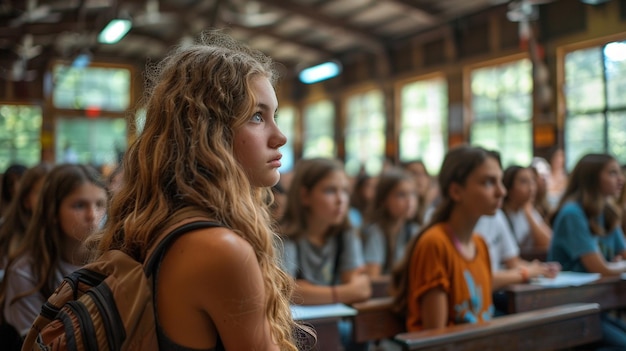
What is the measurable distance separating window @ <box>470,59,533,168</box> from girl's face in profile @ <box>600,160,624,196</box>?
15.2 feet

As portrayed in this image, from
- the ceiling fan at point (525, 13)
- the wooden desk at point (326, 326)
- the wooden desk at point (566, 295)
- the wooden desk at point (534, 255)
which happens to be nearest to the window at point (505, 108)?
the ceiling fan at point (525, 13)

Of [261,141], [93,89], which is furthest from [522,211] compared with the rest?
[93,89]

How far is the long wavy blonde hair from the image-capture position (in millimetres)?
953

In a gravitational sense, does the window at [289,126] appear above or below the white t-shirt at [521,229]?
above

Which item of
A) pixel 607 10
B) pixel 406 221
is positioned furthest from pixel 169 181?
pixel 607 10

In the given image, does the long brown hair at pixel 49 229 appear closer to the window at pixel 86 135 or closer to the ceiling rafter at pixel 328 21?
the ceiling rafter at pixel 328 21

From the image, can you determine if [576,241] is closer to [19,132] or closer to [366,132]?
[366,132]

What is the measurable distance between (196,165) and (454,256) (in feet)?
4.73

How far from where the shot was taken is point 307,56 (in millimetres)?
12172

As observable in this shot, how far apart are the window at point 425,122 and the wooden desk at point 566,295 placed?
21.8 feet

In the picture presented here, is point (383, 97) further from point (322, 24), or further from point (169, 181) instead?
point (169, 181)

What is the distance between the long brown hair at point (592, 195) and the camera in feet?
10.2

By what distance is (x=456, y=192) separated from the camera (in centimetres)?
236

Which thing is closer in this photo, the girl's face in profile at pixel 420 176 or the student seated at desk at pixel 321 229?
the student seated at desk at pixel 321 229
